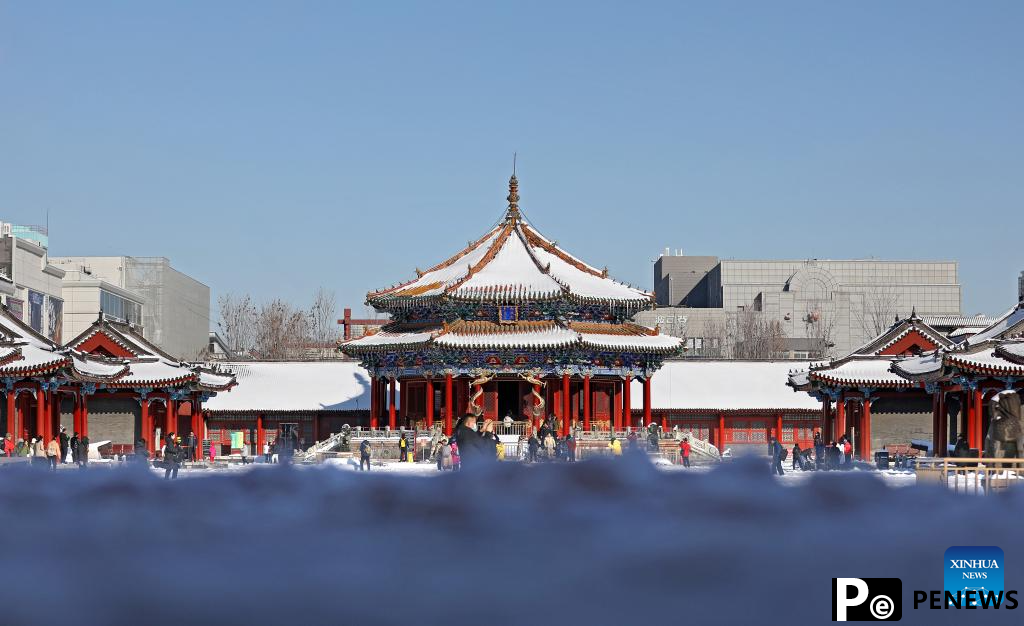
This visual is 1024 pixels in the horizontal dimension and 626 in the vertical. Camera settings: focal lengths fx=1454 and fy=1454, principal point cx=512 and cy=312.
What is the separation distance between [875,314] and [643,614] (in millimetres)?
141631

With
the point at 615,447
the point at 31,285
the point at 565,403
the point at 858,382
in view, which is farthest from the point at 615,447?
the point at 31,285

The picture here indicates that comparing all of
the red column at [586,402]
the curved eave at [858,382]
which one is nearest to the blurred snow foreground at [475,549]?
the red column at [586,402]

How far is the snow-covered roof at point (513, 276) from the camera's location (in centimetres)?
6253

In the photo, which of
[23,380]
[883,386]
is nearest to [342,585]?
[23,380]

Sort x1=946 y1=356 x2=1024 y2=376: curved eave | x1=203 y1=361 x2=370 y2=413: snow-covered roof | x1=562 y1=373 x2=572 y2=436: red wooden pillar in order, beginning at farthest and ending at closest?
x1=203 y1=361 x2=370 y2=413: snow-covered roof < x1=562 y1=373 x2=572 y2=436: red wooden pillar < x1=946 y1=356 x2=1024 y2=376: curved eave

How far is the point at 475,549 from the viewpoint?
23062 mm

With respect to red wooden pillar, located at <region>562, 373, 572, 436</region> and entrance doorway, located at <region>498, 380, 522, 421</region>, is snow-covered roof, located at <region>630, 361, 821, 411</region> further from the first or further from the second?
red wooden pillar, located at <region>562, 373, 572, 436</region>

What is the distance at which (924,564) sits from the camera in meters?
21.9

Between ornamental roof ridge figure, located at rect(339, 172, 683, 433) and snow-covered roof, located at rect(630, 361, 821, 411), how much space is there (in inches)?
261

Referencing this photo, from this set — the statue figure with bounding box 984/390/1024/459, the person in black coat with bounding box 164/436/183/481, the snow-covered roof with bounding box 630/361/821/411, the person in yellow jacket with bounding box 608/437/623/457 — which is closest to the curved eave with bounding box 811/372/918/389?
the snow-covered roof with bounding box 630/361/821/411

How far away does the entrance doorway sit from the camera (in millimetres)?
64500

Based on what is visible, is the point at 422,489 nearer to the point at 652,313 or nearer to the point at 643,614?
the point at 643,614

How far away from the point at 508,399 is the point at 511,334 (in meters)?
3.88

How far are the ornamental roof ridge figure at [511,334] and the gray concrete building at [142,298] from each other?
2430 inches
